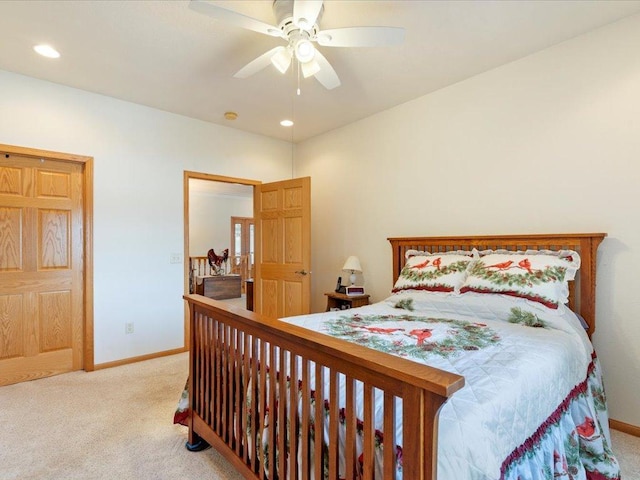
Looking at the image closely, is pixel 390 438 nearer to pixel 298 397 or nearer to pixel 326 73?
pixel 298 397

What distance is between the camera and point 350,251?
4074mm

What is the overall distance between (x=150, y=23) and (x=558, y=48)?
2.85 m

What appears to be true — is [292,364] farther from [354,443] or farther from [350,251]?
[350,251]

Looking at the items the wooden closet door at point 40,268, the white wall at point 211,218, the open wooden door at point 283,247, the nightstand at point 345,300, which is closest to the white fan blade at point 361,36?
the open wooden door at point 283,247

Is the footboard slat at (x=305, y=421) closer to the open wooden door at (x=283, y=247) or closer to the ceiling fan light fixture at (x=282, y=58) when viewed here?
the ceiling fan light fixture at (x=282, y=58)

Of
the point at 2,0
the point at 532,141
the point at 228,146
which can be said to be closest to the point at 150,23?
the point at 2,0

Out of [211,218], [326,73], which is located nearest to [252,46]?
[326,73]

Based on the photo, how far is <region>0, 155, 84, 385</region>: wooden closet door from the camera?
293 centimetres

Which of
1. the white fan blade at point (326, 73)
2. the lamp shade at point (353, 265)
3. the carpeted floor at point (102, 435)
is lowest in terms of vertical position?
the carpeted floor at point (102, 435)

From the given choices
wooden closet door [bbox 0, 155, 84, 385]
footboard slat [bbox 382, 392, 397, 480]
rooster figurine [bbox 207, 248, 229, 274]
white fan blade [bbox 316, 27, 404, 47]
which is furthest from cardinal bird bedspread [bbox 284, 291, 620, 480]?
rooster figurine [bbox 207, 248, 229, 274]

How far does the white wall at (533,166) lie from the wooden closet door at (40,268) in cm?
290

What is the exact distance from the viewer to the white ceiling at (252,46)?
6.84 ft

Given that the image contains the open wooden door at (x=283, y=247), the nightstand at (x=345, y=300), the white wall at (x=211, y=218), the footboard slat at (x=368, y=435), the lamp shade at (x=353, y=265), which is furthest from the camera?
the white wall at (x=211, y=218)

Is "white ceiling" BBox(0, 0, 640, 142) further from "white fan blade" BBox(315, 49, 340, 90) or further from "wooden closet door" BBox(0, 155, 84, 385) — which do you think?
"wooden closet door" BBox(0, 155, 84, 385)
